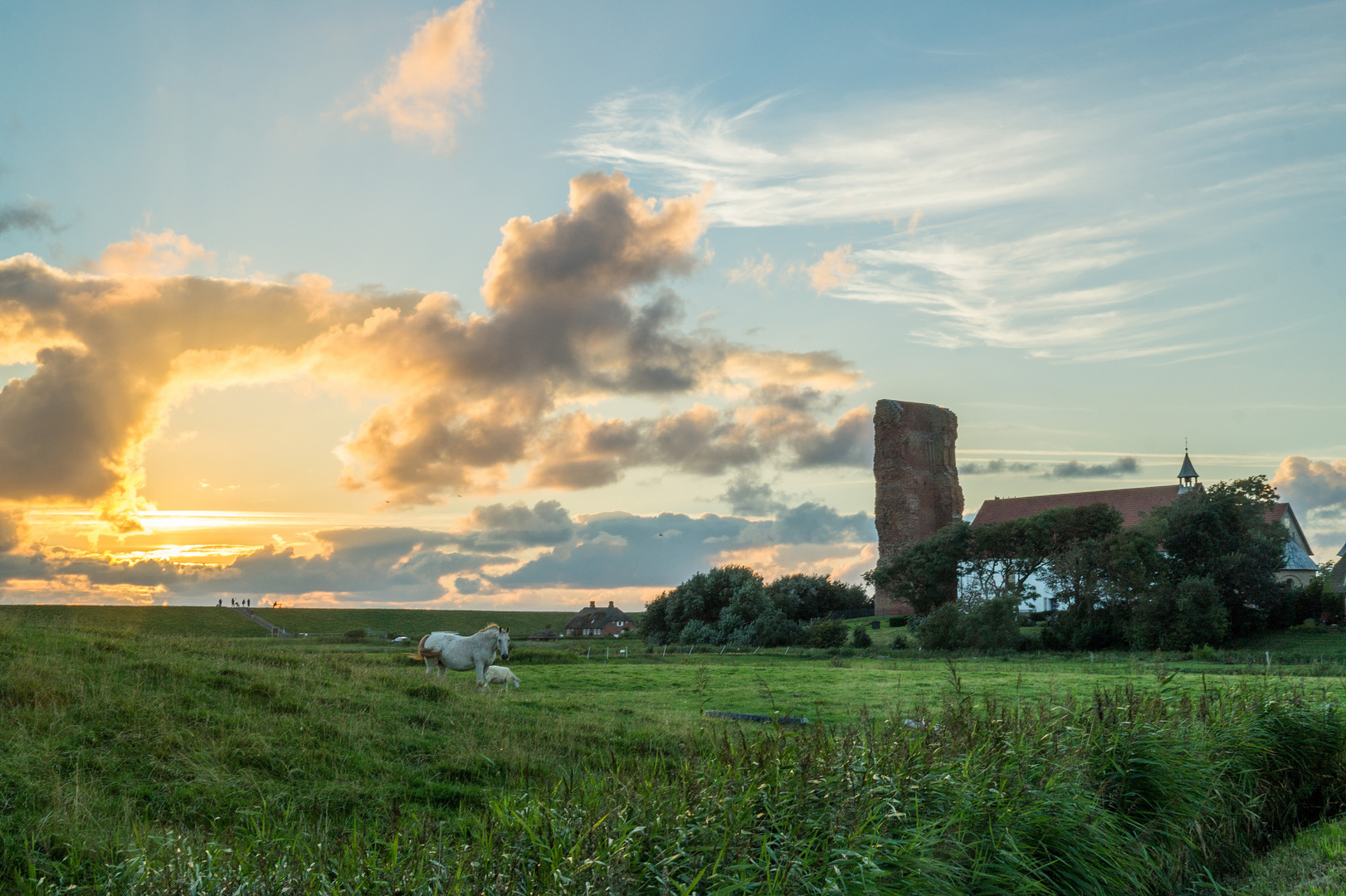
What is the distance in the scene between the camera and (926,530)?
9062cm

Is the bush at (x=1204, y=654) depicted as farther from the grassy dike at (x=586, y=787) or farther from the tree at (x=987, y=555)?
the grassy dike at (x=586, y=787)

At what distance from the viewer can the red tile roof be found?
8094 centimetres

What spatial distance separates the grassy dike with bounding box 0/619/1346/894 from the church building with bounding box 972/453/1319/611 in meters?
67.4

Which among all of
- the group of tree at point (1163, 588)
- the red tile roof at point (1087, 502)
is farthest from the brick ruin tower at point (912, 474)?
the group of tree at point (1163, 588)

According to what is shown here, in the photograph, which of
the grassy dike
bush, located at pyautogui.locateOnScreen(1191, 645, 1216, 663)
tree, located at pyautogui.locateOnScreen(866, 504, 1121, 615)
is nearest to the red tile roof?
tree, located at pyautogui.locateOnScreen(866, 504, 1121, 615)

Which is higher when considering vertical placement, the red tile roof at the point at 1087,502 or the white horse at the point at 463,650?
the red tile roof at the point at 1087,502

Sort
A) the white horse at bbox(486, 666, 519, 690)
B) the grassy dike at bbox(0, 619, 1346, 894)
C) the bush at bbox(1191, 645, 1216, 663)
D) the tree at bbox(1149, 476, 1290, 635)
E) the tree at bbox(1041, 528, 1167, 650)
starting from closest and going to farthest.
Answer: the grassy dike at bbox(0, 619, 1346, 894) < the white horse at bbox(486, 666, 519, 690) < the bush at bbox(1191, 645, 1216, 663) < the tree at bbox(1041, 528, 1167, 650) < the tree at bbox(1149, 476, 1290, 635)

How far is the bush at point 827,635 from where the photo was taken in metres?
60.4

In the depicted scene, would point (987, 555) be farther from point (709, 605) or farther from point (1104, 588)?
point (709, 605)

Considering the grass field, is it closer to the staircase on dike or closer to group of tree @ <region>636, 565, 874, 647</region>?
the staircase on dike

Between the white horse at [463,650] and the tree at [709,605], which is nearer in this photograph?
the white horse at [463,650]

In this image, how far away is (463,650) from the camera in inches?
957

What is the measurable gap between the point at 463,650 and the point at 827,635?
40587mm

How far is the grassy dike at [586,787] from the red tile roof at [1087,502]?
69470mm
